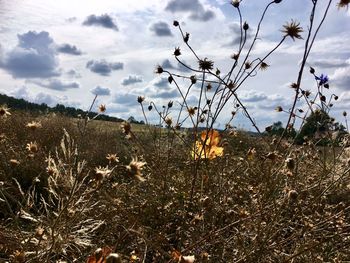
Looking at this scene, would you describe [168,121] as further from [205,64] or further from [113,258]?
[113,258]

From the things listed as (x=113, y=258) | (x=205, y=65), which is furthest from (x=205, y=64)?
(x=113, y=258)

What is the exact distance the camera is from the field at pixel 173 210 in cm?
243

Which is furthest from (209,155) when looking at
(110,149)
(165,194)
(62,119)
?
(62,119)

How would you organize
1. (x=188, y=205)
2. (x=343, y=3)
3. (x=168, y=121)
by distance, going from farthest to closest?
1. (x=168, y=121)
2. (x=188, y=205)
3. (x=343, y=3)

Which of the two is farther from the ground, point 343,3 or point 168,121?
point 343,3

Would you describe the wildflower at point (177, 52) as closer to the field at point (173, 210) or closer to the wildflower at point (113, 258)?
the field at point (173, 210)

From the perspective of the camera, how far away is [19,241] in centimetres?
248

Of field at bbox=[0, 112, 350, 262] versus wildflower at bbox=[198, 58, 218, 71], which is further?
wildflower at bbox=[198, 58, 218, 71]

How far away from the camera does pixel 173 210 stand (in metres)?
4.09

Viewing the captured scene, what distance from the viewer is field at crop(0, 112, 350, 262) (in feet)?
7.97

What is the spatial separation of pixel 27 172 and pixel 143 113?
181 centimetres

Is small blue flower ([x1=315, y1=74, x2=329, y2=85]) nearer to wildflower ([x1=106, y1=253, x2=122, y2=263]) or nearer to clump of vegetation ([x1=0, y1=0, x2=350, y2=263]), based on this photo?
clump of vegetation ([x1=0, y1=0, x2=350, y2=263])

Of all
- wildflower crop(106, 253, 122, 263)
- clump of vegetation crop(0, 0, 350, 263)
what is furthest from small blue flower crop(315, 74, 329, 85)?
wildflower crop(106, 253, 122, 263)

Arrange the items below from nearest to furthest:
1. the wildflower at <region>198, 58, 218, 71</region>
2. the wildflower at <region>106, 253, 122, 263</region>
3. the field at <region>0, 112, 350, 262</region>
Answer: the wildflower at <region>106, 253, 122, 263</region>
the field at <region>0, 112, 350, 262</region>
the wildflower at <region>198, 58, 218, 71</region>
